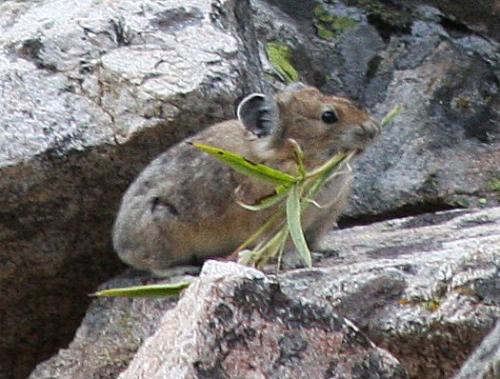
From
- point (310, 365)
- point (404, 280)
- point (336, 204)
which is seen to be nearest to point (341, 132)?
point (336, 204)

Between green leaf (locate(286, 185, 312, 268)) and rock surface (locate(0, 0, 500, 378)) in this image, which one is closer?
green leaf (locate(286, 185, 312, 268))

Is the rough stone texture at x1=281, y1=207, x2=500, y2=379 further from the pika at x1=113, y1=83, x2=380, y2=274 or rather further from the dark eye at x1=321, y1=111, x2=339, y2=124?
the dark eye at x1=321, y1=111, x2=339, y2=124

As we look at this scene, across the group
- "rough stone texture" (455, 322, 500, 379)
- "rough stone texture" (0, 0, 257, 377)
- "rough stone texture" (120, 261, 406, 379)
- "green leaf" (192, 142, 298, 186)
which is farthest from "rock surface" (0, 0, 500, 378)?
"rough stone texture" (455, 322, 500, 379)

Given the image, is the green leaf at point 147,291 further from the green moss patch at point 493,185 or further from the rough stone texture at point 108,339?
the green moss patch at point 493,185

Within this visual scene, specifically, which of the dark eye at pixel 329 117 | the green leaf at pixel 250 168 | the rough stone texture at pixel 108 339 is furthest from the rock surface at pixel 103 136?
the green leaf at pixel 250 168

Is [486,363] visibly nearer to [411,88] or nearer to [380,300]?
[380,300]

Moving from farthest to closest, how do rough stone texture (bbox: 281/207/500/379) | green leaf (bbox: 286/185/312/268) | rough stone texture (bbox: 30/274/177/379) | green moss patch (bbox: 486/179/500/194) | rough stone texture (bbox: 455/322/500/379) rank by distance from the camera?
green moss patch (bbox: 486/179/500/194) → rough stone texture (bbox: 30/274/177/379) → rough stone texture (bbox: 281/207/500/379) → green leaf (bbox: 286/185/312/268) → rough stone texture (bbox: 455/322/500/379)

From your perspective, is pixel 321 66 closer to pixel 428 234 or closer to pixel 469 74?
pixel 469 74
